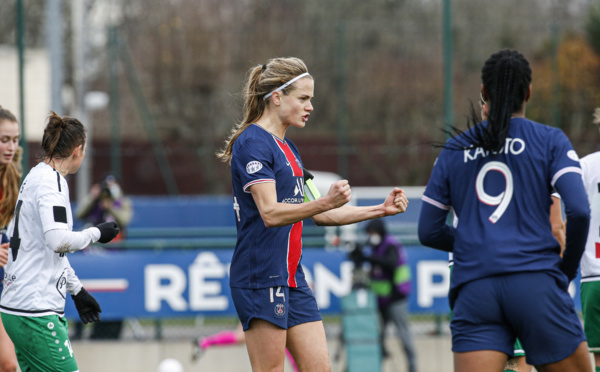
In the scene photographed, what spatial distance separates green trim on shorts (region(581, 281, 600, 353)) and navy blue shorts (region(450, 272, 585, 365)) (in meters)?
1.58

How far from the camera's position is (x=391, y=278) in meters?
9.61

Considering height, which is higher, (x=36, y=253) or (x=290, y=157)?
(x=290, y=157)

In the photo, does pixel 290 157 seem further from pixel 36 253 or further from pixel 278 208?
pixel 36 253

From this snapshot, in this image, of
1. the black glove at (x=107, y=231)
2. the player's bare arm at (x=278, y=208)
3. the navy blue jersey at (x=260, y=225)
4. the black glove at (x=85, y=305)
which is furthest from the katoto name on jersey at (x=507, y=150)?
the black glove at (x=85, y=305)

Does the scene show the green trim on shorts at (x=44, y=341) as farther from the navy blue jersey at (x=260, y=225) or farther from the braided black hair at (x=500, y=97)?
the braided black hair at (x=500, y=97)

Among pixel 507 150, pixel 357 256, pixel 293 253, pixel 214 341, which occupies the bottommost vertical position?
pixel 214 341

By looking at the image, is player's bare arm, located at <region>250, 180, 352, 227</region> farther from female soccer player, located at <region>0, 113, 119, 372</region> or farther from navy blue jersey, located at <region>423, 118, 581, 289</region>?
female soccer player, located at <region>0, 113, 119, 372</region>

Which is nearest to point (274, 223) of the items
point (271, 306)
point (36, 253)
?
point (271, 306)

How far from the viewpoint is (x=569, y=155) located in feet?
11.5

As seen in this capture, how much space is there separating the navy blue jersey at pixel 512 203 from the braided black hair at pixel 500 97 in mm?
49

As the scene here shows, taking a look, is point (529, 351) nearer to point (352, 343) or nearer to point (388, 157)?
point (352, 343)

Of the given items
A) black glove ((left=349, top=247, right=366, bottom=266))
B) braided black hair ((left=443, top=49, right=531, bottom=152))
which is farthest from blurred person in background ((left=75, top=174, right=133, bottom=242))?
braided black hair ((left=443, top=49, right=531, bottom=152))

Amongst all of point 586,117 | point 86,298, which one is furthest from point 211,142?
point 86,298

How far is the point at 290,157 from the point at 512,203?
1.32m
